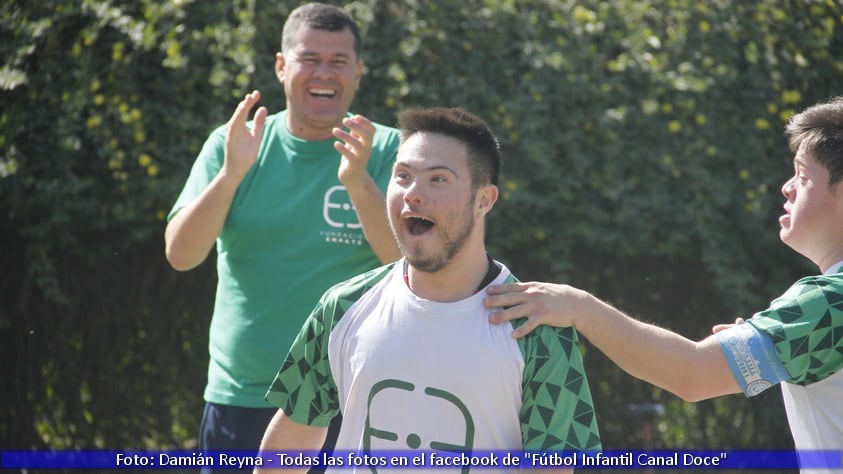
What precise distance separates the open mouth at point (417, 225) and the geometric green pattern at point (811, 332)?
87 centimetres

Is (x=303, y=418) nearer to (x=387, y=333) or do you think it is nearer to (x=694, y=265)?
(x=387, y=333)

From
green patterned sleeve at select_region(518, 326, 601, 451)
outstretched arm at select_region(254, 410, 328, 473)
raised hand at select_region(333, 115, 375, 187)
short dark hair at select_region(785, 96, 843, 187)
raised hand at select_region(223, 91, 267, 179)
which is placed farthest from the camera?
raised hand at select_region(223, 91, 267, 179)

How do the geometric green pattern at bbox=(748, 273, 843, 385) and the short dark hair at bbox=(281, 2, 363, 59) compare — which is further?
the short dark hair at bbox=(281, 2, 363, 59)

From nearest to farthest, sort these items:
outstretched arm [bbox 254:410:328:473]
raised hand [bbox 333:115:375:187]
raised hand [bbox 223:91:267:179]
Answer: outstretched arm [bbox 254:410:328:473], raised hand [bbox 333:115:375:187], raised hand [bbox 223:91:267:179]

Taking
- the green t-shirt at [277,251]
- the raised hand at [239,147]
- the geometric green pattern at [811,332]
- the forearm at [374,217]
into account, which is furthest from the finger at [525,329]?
the raised hand at [239,147]

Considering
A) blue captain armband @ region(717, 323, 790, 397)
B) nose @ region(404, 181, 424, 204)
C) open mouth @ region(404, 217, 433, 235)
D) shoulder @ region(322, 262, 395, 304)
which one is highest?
nose @ region(404, 181, 424, 204)

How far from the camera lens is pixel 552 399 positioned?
2.29 meters

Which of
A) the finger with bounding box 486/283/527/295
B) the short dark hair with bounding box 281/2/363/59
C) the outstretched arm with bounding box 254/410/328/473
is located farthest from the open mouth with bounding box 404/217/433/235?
the short dark hair with bounding box 281/2/363/59

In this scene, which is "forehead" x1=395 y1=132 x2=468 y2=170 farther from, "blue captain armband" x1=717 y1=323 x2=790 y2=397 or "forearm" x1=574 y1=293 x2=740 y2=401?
"blue captain armband" x1=717 y1=323 x2=790 y2=397

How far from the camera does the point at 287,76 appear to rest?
12.0ft

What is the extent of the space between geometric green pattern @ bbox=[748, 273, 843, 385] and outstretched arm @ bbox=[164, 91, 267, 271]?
179 centimetres

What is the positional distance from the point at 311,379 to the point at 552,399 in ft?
2.25

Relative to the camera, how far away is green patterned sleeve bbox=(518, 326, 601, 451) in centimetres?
228

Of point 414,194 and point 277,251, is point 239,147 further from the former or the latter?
point 414,194
